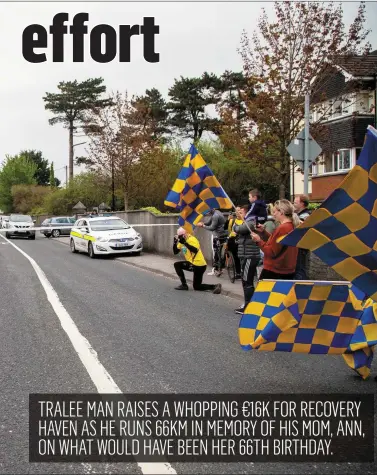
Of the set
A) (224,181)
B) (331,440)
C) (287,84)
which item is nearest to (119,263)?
(287,84)

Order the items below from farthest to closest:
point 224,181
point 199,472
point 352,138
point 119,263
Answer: point 224,181 → point 352,138 → point 119,263 → point 199,472

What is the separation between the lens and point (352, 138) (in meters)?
30.6

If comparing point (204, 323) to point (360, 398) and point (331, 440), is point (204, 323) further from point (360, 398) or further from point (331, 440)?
point (331, 440)

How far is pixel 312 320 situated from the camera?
5293 millimetres

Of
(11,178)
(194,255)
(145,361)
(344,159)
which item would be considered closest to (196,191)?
(194,255)

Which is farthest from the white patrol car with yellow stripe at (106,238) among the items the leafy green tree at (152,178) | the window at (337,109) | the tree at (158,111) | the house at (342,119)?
the tree at (158,111)

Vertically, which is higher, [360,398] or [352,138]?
[352,138]

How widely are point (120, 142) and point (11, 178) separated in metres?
62.2

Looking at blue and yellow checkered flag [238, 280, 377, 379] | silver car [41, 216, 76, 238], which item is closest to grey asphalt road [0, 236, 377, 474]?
blue and yellow checkered flag [238, 280, 377, 379]

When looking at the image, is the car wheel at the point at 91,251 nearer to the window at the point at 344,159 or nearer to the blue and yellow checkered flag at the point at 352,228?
the window at the point at 344,159

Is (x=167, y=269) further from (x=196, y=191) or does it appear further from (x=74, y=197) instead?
(x=74, y=197)

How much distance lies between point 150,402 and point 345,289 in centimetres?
194

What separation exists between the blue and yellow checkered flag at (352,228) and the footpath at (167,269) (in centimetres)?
607

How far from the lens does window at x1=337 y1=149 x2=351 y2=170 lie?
31.6m
